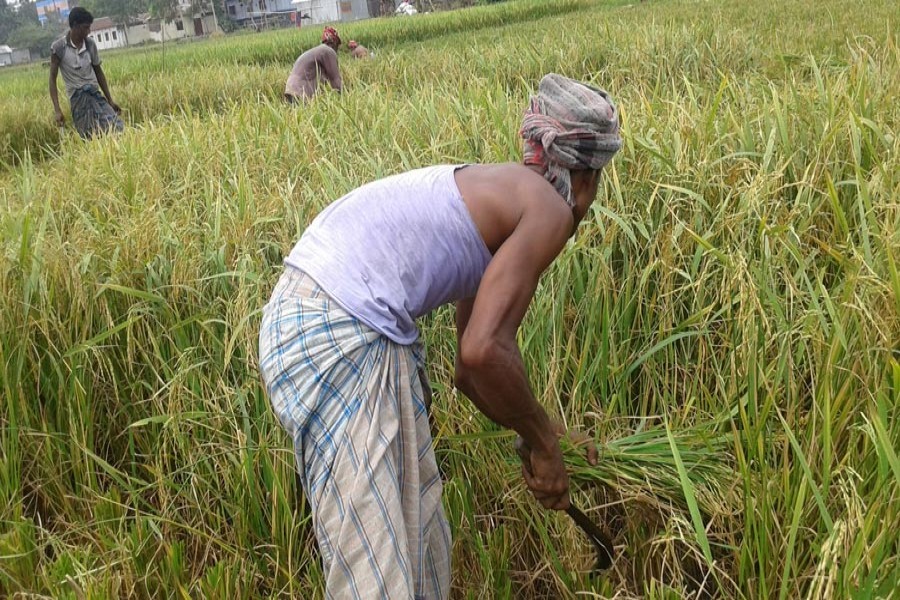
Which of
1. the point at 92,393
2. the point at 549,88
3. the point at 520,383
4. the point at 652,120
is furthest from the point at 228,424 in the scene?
the point at 652,120

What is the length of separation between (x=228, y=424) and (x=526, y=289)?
109cm

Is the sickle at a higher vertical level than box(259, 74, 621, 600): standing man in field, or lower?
lower

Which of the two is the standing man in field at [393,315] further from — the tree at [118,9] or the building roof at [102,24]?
the building roof at [102,24]

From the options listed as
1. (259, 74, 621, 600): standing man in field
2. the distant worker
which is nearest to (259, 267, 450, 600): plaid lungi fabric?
(259, 74, 621, 600): standing man in field

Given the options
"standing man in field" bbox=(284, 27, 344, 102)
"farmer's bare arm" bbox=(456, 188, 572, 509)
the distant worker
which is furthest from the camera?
the distant worker

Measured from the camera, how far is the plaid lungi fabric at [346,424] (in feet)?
4.70

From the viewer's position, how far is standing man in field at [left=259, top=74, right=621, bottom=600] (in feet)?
4.67

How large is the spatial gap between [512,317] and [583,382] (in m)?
0.73

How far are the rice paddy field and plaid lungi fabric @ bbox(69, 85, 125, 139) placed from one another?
11.9 feet

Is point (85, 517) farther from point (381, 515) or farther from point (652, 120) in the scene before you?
point (652, 120)

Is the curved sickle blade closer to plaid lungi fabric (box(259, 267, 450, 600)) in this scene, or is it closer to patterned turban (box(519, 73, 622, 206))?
plaid lungi fabric (box(259, 267, 450, 600))

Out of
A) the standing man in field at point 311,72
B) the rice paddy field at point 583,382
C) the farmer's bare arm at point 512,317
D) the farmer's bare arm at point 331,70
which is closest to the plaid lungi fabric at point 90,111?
the standing man in field at point 311,72

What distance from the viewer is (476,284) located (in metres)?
1.56

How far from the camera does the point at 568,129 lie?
4.67 ft
